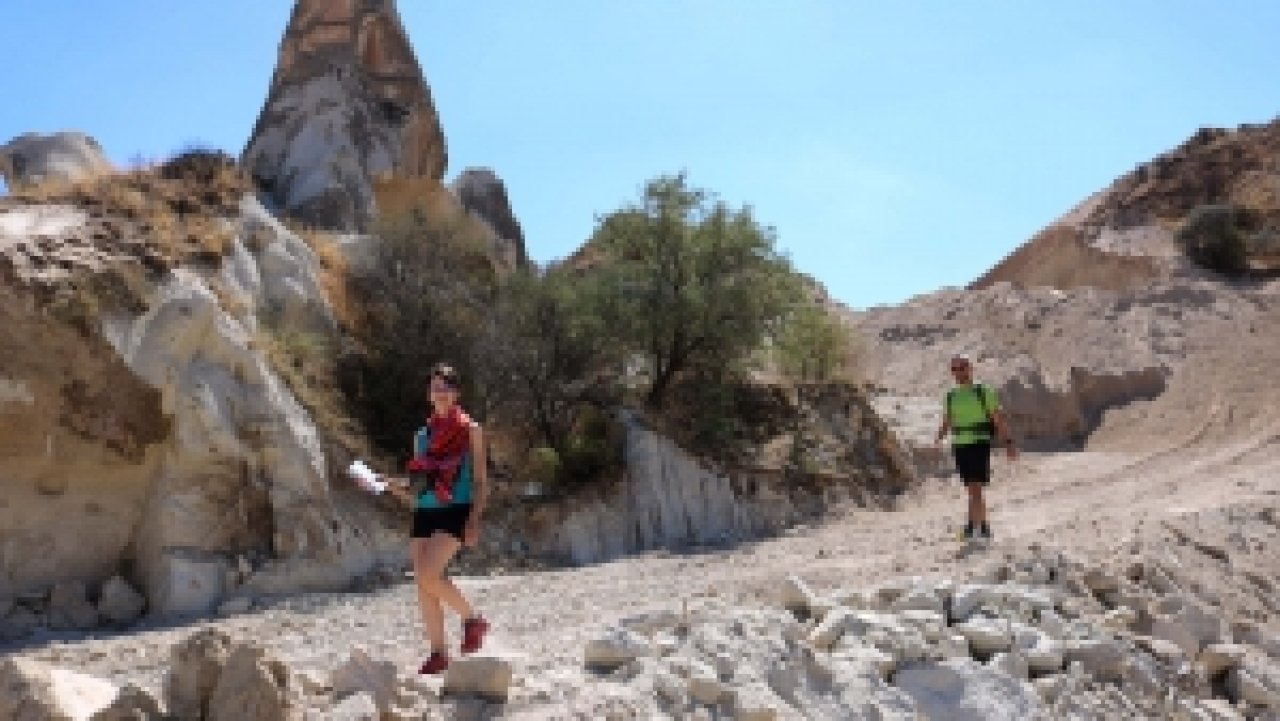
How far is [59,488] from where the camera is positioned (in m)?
10.6

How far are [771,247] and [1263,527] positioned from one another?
724 cm

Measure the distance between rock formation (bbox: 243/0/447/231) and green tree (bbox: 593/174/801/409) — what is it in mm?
6479

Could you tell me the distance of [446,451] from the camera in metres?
6.11

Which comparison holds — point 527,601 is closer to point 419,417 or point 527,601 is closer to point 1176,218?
point 419,417

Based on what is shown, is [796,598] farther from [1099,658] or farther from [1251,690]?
[1251,690]

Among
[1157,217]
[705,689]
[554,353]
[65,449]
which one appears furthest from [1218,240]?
[705,689]

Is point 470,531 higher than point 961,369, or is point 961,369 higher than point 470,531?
point 961,369

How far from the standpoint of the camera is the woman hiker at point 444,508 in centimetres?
594

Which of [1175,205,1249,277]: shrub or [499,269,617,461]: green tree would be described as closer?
[499,269,617,461]: green tree

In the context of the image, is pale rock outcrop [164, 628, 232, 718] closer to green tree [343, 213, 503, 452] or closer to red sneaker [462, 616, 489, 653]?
red sneaker [462, 616, 489, 653]

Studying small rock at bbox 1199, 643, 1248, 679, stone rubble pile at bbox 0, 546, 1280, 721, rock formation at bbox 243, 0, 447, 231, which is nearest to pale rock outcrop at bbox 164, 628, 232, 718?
stone rubble pile at bbox 0, 546, 1280, 721

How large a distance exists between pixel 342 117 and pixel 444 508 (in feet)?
58.0

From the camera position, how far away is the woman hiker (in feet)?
19.5

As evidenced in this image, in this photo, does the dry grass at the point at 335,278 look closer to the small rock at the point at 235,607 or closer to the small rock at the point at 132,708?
the small rock at the point at 235,607
